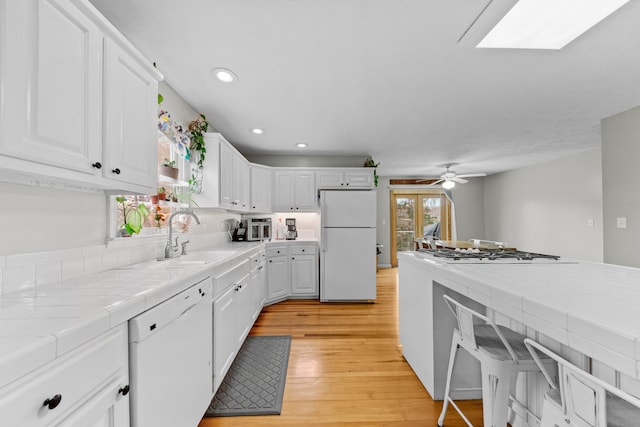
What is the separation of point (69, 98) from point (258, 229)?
314 cm

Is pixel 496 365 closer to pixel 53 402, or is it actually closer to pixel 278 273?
pixel 53 402

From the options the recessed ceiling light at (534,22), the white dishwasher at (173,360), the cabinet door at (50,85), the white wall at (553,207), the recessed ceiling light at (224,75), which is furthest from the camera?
the white wall at (553,207)

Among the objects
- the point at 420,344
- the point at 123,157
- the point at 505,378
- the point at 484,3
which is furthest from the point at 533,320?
the point at 123,157

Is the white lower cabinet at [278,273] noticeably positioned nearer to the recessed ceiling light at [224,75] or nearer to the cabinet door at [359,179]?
the cabinet door at [359,179]

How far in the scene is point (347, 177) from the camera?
4559 mm

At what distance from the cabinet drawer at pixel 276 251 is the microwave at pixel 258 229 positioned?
26 centimetres

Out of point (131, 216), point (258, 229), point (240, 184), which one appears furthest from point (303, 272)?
point (131, 216)

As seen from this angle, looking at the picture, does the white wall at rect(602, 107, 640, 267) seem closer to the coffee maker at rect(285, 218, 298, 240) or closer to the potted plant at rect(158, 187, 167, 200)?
the coffee maker at rect(285, 218, 298, 240)

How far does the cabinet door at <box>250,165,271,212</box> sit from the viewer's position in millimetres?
4059

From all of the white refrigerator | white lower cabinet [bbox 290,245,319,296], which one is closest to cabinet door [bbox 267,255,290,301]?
white lower cabinet [bbox 290,245,319,296]

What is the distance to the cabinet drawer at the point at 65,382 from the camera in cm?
59

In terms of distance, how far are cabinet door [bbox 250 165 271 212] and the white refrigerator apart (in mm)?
906

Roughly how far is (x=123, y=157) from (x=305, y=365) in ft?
6.63

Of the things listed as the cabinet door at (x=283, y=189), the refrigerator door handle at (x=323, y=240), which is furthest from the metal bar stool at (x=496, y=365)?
the cabinet door at (x=283, y=189)
